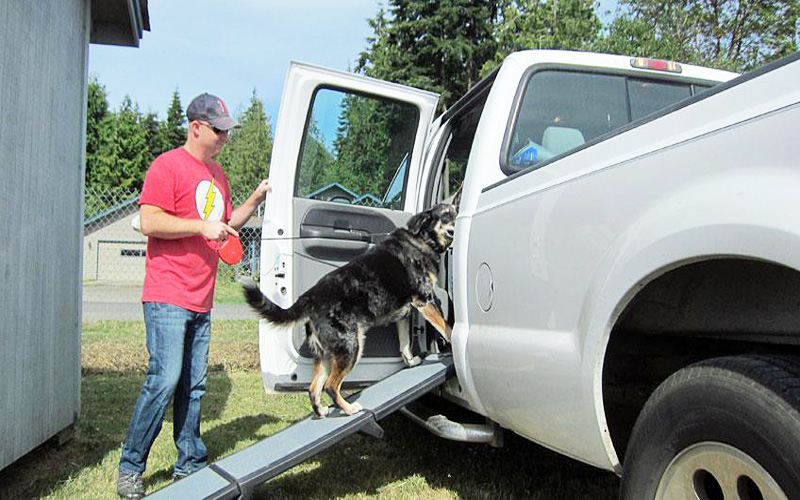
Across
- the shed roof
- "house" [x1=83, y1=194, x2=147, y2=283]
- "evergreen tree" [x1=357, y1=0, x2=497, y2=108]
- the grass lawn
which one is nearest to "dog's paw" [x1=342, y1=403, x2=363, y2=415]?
the grass lawn

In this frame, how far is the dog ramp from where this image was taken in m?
3.02

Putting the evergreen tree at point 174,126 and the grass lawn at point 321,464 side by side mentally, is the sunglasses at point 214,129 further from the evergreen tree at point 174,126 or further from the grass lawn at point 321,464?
the evergreen tree at point 174,126

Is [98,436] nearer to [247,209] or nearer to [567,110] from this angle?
[247,209]

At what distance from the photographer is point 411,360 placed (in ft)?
14.3

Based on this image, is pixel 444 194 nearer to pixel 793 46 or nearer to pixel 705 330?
pixel 705 330

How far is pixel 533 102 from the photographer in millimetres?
3199

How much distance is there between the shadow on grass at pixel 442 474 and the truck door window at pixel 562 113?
6.48ft

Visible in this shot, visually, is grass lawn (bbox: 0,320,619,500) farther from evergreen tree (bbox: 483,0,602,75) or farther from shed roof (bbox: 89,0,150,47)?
evergreen tree (bbox: 483,0,602,75)

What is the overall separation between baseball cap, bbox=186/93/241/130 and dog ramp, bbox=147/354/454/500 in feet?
6.33

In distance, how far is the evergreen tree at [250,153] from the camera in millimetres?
44344

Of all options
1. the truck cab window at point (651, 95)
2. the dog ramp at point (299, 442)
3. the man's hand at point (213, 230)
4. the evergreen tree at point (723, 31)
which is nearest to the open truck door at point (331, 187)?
the man's hand at point (213, 230)

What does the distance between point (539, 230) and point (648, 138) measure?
0.58m

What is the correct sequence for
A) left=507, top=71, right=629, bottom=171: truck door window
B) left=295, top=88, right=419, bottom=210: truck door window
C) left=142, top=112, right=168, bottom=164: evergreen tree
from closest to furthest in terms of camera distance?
left=507, top=71, right=629, bottom=171: truck door window → left=295, top=88, right=419, bottom=210: truck door window → left=142, top=112, right=168, bottom=164: evergreen tree

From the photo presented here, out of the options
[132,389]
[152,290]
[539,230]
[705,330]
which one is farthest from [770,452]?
[132,389]
